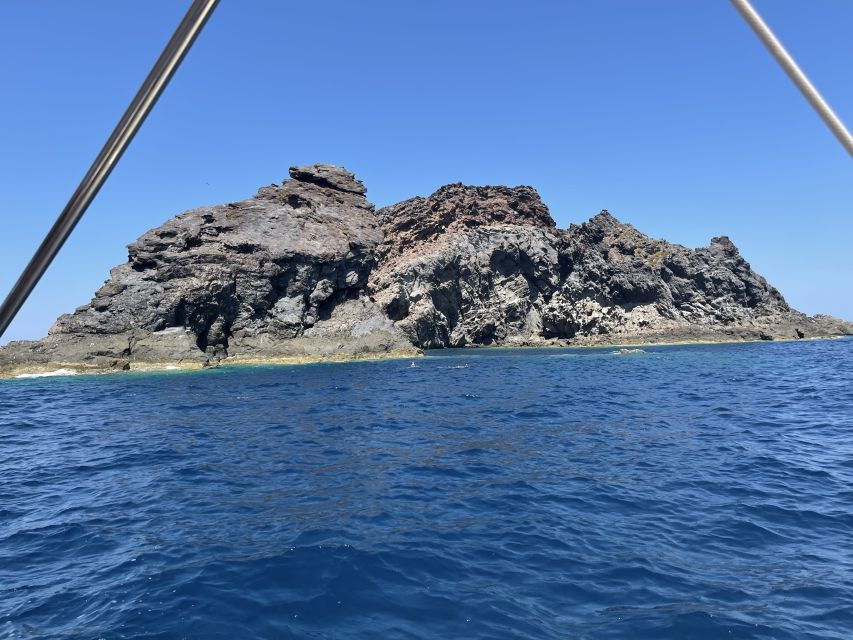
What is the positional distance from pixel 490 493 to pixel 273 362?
4761cm

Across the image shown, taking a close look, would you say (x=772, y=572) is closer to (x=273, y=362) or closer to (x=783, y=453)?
(x=783, y=453)

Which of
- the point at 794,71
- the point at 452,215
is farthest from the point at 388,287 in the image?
the point at 794,71

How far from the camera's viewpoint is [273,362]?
176 feet

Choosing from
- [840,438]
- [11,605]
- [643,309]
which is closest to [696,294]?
[643,309]

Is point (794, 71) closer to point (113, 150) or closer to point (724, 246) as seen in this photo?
point (113, 150)

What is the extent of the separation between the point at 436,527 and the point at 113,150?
24.7ft

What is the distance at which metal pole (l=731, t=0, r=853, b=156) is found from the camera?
192cm

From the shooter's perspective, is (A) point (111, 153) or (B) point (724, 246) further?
(B) point (724, 246)

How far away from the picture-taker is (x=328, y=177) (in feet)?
252

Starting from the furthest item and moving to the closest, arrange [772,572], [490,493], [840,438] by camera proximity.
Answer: [840,438], [490,493], [772,572]

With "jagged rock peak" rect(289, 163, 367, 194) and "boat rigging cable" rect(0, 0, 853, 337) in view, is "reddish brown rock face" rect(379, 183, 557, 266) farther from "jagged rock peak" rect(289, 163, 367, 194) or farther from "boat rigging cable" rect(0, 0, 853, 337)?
"boat rigging cable" rect(0, 0, 853, 337)

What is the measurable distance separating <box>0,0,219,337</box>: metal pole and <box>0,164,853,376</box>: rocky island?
5199 centimetres

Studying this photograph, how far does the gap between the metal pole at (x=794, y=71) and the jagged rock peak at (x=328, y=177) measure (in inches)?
3109

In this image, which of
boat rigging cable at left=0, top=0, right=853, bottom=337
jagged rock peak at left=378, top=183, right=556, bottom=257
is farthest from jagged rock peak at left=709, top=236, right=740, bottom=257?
boat rigging cable at left=0, top=0, right=853, bottom=337
